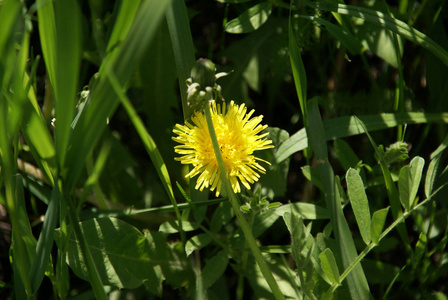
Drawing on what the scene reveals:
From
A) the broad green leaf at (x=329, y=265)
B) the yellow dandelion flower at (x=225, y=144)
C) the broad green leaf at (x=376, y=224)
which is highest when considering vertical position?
the yellow dandelion flower at (x=225, y=144)

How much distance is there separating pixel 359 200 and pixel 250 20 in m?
0.53

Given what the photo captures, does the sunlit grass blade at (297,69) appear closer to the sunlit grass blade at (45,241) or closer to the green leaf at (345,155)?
the green leaf at (345,155)

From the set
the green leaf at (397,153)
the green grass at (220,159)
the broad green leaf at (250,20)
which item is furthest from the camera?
the broad green leaf at (250,20)

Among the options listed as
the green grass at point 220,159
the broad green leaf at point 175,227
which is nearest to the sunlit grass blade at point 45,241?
the green grass at point 220,159

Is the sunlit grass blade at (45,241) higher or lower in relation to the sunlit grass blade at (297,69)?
lower

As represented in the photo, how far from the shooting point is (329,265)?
81 centimetres

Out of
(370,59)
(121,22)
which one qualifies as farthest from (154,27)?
(370,59)

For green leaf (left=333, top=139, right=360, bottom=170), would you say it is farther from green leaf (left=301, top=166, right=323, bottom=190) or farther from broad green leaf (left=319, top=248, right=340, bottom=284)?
broad green leaf (left=319, top=248, right=340, bottom=284)

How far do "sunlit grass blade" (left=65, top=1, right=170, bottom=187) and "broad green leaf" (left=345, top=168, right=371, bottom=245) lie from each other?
464mm

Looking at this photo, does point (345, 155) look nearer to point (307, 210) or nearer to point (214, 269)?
point (307, 210)

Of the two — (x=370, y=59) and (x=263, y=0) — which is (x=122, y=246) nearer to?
(x=263, y=0)

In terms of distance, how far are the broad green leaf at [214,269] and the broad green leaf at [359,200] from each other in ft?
1.10

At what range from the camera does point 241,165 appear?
0.89m

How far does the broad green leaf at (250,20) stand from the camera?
3.59 feet
